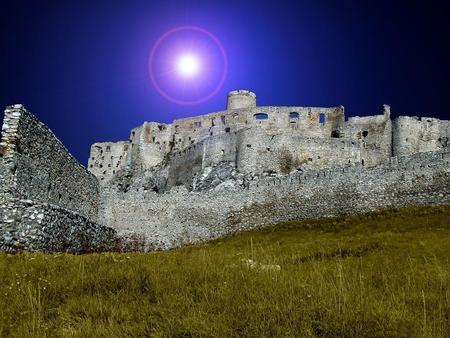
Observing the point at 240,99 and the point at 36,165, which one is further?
the point at 240,99

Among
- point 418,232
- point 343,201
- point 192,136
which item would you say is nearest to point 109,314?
point 418,232

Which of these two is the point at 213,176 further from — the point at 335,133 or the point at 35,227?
the point at 35,227

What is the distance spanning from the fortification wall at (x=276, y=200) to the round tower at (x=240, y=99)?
4391 cm

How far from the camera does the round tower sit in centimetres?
8219

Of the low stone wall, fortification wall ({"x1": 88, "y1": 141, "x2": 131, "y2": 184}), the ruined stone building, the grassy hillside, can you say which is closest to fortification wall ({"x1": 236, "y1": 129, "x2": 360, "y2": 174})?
the ruined stone building

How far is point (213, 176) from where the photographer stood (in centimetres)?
5644

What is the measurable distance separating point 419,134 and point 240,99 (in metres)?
28.6

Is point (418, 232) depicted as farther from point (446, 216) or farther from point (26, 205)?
point (26, 205)

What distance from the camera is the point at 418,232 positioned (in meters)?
25.7

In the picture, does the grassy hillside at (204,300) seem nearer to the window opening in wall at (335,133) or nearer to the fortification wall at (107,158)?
the window opening in wall at (335,133)

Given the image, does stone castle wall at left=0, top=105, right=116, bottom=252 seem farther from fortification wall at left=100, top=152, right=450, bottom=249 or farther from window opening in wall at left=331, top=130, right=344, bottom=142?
window opening in wall at left=331, top=130, right=344, bottom=142

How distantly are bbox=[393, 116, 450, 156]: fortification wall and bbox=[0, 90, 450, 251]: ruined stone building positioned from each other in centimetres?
13

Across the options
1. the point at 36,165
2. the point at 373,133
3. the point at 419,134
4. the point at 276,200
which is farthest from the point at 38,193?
the point at 419,134

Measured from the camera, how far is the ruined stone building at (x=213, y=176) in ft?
61.4
